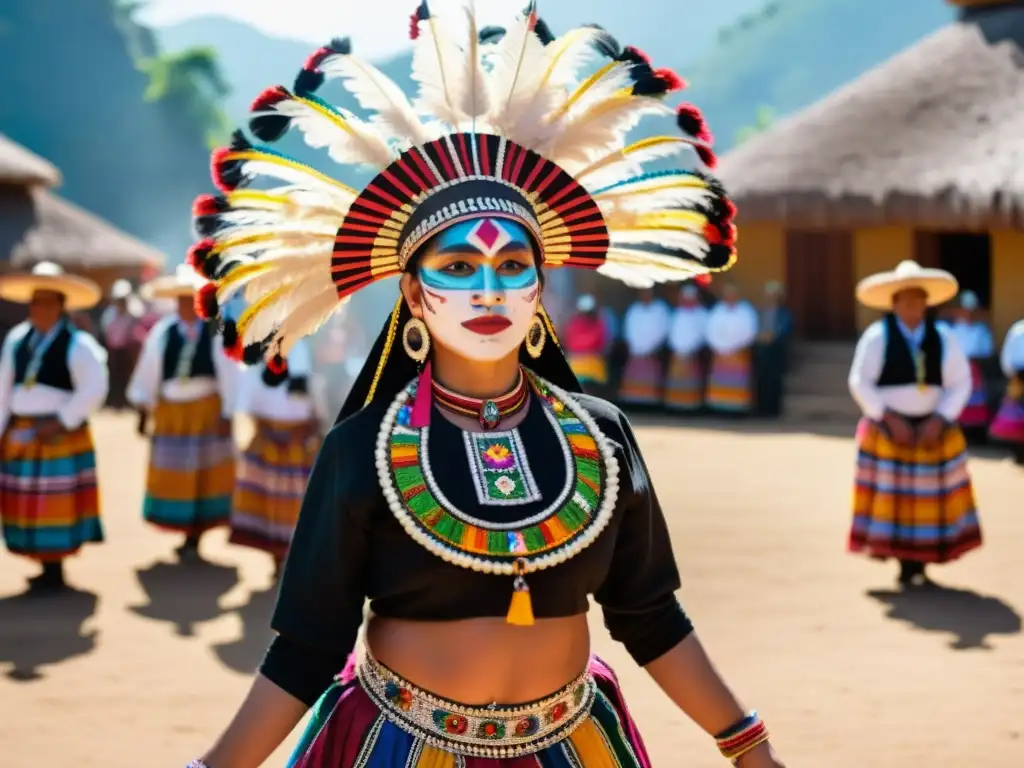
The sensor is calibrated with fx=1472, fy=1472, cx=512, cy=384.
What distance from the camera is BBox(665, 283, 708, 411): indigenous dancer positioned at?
19.2 meters

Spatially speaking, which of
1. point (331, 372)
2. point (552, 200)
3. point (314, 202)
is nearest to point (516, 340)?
point (552, 200)

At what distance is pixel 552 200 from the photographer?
3.12 m

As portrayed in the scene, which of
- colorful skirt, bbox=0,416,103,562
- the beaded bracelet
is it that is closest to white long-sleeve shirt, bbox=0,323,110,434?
colorful skirt, bbox=0,416,103,562

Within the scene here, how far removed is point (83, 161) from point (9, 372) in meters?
43.8

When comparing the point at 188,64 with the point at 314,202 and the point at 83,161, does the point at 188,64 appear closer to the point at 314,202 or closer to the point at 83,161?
the point at 83,161

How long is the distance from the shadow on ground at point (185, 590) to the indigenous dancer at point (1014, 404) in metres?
8.09

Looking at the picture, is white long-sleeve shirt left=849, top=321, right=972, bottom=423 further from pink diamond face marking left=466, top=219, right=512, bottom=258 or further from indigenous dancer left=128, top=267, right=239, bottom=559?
pink diamond face marking left=466, top=219, right=512, bottom=258

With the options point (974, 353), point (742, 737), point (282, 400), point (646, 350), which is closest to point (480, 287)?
point (742, 737)

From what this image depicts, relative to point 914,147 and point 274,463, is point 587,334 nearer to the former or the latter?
point 914,147

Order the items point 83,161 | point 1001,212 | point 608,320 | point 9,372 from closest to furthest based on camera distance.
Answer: point 9,372, point 1001,212, point 608,320, point 83,161

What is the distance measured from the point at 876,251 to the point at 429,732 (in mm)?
18764

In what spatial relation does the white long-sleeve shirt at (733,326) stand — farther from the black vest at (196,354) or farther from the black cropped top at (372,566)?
the black cropped top at (372,566)

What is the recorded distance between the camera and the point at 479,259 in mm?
2994

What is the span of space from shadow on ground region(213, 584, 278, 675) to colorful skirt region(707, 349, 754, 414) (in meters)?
11.1
